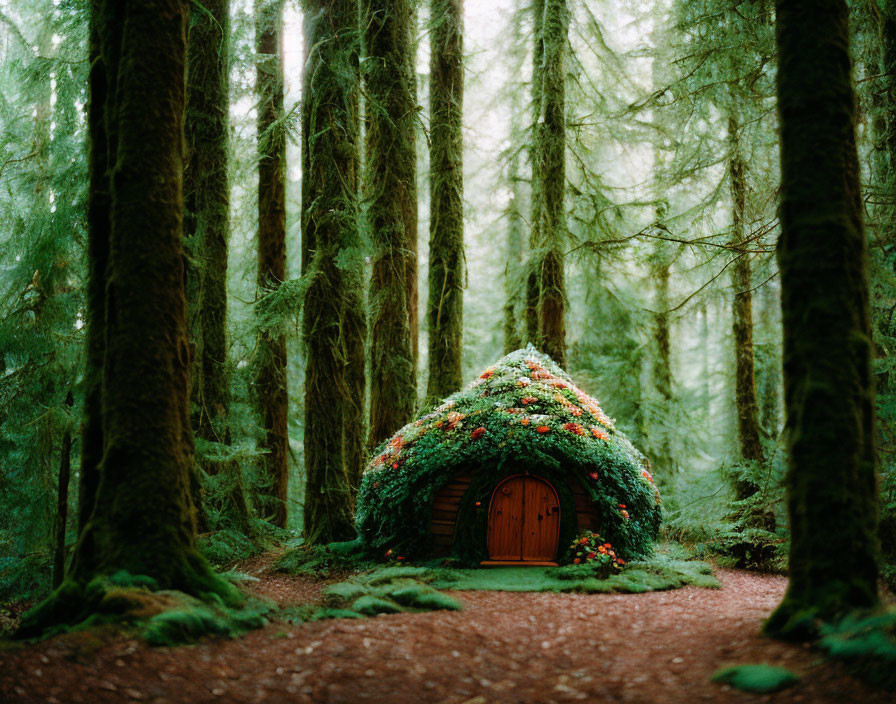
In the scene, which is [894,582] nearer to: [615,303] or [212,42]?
[615,303]

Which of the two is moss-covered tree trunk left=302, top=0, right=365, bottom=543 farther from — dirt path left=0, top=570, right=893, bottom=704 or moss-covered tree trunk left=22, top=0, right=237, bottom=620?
dirt path left=0, top=570, right=893, bottom=704

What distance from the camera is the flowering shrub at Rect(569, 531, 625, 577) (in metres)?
8.46

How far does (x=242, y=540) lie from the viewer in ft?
32.1

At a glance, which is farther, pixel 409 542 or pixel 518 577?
pixel 409 542

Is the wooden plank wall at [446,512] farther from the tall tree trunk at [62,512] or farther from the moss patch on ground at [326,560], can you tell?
the tall tree trunk at [62,512]

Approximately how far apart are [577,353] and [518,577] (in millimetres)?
10426

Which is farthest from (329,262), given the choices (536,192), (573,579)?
(573,579)

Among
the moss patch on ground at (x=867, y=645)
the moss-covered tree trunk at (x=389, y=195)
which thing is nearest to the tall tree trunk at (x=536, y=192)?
the moss-covered tree trunk at (x=389, y=195)

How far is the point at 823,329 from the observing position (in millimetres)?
4516

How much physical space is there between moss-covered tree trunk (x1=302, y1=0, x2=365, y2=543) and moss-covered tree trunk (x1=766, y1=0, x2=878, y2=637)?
6201 mm

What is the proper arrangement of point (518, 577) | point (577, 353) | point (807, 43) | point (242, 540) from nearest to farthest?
point (807, 43) → point (518, 577) → point (242, 540) → point (577, 353)

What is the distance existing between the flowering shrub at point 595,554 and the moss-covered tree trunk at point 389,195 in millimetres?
3982

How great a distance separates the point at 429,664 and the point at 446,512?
16.7 ft

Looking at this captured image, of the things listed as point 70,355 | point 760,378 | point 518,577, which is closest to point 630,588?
point 518,577
